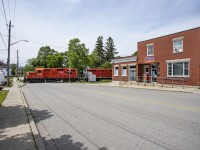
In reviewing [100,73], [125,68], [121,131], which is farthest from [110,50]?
[121,131]

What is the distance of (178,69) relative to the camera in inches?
1037

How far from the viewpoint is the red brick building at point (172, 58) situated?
945 inches

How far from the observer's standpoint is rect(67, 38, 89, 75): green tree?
5419 centimetres

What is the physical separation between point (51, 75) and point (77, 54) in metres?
8.74

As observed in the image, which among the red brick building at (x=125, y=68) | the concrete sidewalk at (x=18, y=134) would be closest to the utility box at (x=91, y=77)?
the red brick building at (x=125, y=68)

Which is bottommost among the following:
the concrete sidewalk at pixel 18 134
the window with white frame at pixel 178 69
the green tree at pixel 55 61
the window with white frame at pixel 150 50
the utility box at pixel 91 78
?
the concrete sidewalk at pixel 18 134

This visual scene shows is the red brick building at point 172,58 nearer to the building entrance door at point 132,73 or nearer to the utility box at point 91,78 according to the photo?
the building entrance door at point 132,73

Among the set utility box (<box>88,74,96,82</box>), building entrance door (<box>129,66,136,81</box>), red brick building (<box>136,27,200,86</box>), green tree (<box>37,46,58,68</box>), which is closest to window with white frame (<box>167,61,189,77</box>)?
red brick building (<box>136,27,200,86</box>)

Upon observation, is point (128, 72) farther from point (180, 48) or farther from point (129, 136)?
point (129, 136)

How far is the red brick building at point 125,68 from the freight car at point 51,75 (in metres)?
14.6

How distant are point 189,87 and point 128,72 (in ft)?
43.2

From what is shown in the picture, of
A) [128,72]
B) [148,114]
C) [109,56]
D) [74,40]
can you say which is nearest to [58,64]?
[109,56]

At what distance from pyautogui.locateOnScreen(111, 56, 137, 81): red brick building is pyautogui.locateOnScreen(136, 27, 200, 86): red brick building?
164cm

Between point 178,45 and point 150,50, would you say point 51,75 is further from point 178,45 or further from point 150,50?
point 178,45
